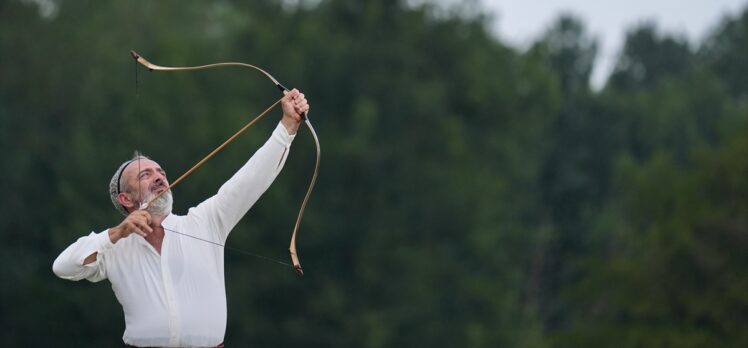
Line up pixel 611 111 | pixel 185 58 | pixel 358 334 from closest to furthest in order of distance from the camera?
pixel 358 334, pixel 185 58, pixel 611 111

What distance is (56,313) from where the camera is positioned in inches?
1391

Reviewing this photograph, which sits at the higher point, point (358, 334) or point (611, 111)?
point (611, 111)

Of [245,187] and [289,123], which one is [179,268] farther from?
[289,123]

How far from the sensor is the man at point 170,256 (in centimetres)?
689

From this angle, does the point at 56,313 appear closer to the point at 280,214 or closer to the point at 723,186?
the point at 280,214

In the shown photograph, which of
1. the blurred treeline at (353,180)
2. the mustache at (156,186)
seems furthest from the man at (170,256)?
the blurred treeline at (353,180)

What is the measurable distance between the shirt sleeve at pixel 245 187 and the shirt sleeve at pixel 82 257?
0.42 metres

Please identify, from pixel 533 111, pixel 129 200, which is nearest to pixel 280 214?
pixel 533 111

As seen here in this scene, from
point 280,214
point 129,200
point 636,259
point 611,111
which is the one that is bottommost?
point 129,200

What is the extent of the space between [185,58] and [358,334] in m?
7.09

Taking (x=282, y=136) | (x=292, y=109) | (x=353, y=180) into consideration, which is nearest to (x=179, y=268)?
(x=282, y=136)

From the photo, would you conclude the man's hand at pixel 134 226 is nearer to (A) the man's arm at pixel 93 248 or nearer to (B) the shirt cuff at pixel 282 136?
(A) the man's arm at pixel 93 248

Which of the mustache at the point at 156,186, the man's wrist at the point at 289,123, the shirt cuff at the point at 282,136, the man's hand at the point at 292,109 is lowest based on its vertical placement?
the mustache at the point at 156,186

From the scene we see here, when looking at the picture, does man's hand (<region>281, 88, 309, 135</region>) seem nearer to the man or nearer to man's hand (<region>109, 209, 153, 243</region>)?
the man
